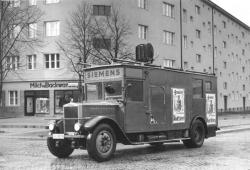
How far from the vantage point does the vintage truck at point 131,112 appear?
470 inches

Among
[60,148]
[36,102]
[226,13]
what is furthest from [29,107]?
[226,13]

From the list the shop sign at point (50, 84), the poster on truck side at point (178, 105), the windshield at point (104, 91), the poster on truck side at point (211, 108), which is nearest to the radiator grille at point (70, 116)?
the windshield at point (104, 91)

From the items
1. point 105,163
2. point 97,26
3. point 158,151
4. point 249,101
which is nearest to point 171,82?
point 158,151

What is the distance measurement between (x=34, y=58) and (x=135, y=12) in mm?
11333

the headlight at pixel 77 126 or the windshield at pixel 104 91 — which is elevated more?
the windshield at pixel 104 91

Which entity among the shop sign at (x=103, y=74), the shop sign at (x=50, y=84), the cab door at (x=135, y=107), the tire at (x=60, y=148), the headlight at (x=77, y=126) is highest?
the shop sign at (x=50, y=84)

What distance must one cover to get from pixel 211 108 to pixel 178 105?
7.56 ft

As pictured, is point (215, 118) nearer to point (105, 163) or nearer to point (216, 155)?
point (216, 155)

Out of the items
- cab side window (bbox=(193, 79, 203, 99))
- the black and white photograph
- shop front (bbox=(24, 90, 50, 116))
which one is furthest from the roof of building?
cab side window (bbox=(193, 79, 203, 99))

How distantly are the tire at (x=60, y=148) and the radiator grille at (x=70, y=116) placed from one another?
0.53m

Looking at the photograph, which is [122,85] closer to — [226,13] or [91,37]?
[91,37]

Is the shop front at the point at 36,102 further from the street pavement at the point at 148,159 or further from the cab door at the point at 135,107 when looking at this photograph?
the cab door at the point at 135,107

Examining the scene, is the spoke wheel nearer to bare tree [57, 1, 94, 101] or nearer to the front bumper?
the front bumper

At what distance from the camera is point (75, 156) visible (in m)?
13.3
